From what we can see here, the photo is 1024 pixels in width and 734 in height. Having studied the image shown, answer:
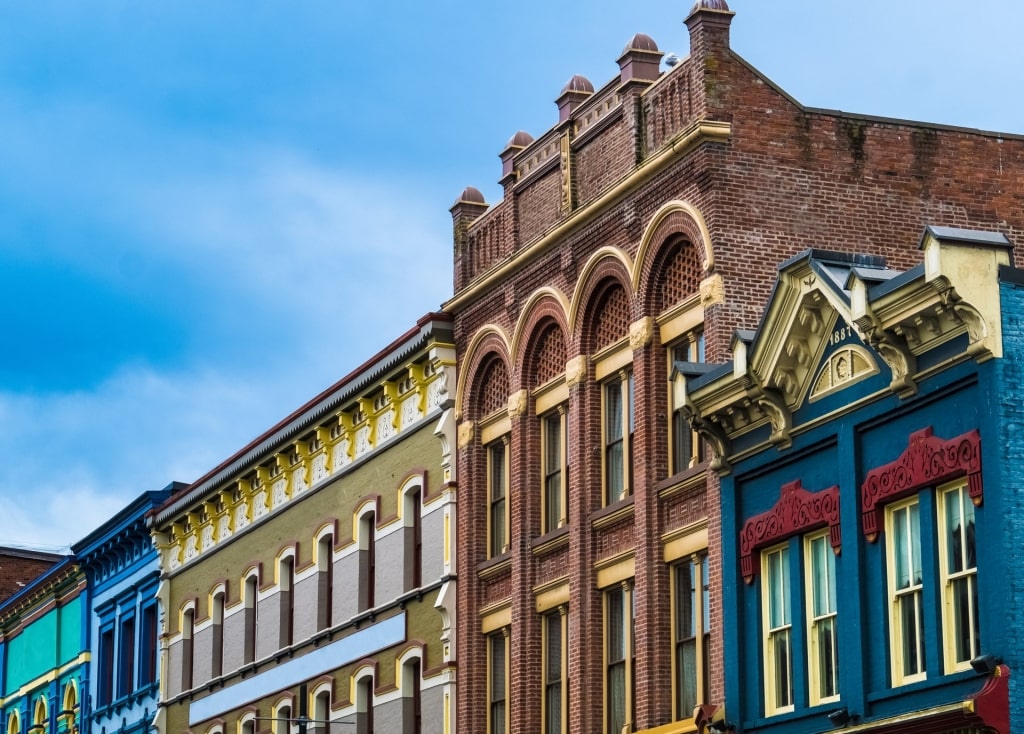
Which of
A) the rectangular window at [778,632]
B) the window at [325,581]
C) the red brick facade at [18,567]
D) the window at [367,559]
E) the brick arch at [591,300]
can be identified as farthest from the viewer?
the red brick facade at [18,567]

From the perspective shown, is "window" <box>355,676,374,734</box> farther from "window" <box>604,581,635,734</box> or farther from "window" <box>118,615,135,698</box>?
"window" <box>118,615,135,698</box>

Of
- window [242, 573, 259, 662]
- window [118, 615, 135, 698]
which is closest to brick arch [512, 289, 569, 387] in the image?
window [242, 573, 259, 662]

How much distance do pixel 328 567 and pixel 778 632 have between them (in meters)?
18.8

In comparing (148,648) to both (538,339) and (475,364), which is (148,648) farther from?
(538,339)

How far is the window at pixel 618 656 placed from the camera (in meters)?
32.3

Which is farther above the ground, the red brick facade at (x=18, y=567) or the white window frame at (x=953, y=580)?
the red brick facade at (x=18, y=567)

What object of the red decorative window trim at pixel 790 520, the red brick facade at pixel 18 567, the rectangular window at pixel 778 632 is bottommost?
the rectangular window at pixel 778 632

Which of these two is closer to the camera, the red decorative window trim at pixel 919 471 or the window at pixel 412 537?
the red decorative window trim at pixel 919 471

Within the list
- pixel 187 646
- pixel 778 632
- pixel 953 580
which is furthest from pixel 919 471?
pixel 187 646

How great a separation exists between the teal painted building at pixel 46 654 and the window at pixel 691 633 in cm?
3125

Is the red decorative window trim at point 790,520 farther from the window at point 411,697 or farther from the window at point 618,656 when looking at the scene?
the window at point 411,697

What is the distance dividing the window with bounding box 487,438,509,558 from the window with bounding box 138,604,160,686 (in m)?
19.0

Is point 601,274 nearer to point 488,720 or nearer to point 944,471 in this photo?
point 488,720

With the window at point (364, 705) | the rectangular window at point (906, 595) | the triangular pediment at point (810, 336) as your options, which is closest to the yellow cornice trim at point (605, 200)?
the triangular pediment at point (810, 336)
